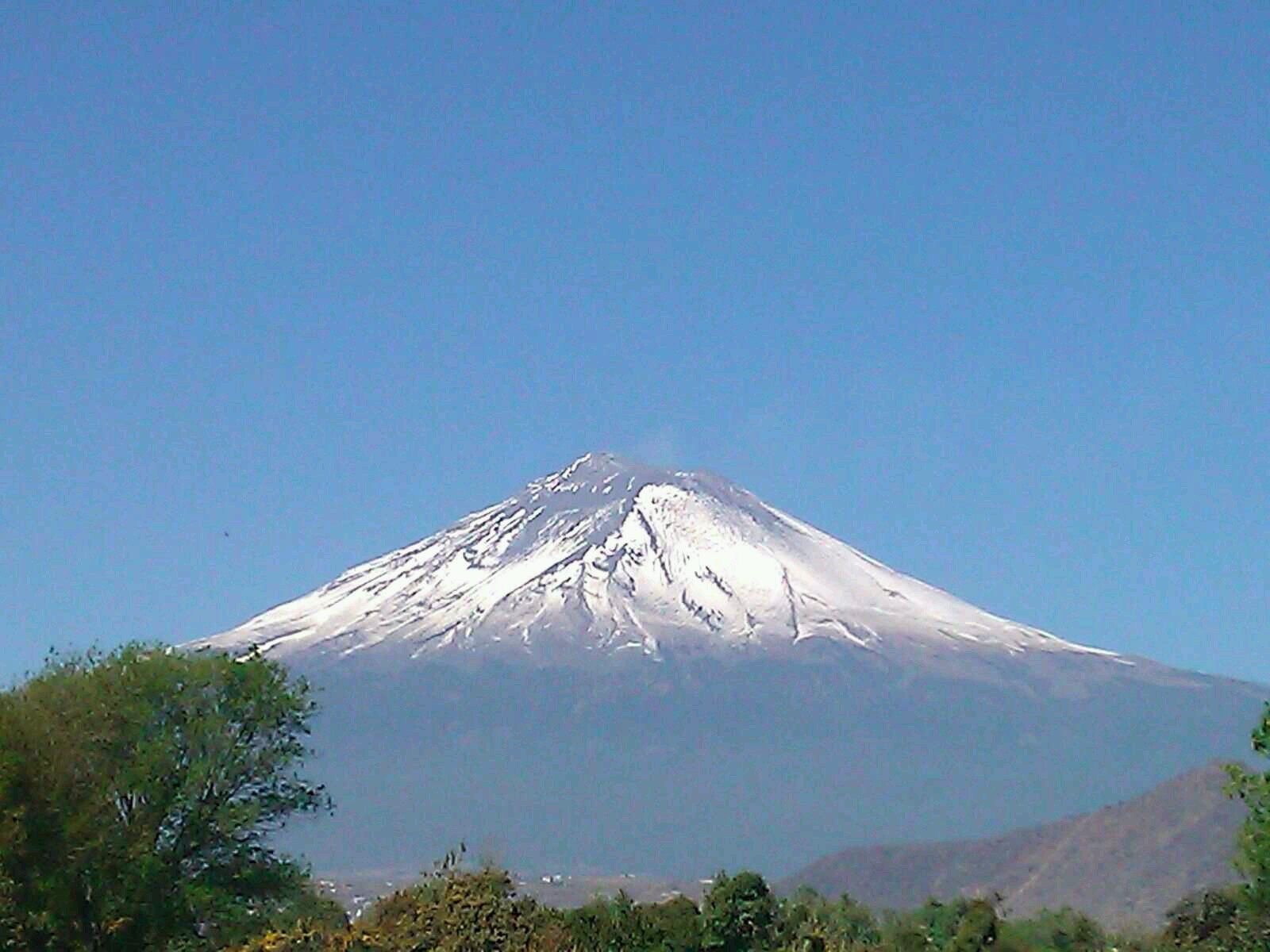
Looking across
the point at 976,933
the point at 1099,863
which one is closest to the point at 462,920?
the point at 976,933

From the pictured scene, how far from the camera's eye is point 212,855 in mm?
34312

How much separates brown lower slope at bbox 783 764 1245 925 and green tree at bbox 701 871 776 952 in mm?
51872

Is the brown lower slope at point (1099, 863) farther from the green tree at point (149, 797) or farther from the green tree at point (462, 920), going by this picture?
the green tree at point (462, 920)

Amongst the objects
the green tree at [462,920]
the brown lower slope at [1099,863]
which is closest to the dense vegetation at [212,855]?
the green tree at [462,920]

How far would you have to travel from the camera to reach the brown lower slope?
3750 inches

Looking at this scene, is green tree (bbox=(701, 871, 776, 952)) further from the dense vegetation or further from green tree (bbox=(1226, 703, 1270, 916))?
green tree (bbox=(1226, 703, 1270, 916))

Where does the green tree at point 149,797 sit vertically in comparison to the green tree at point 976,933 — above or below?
above

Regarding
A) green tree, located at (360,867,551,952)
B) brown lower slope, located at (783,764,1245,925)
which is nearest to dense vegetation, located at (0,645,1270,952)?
green tree, located at (360,867,551,952)

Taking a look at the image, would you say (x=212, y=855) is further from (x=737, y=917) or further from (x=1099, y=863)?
(x=1099, y=863)

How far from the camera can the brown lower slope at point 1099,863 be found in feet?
313

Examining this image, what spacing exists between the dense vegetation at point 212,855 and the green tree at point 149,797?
36 millimetres

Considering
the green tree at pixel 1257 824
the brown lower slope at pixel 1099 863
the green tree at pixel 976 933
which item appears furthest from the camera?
the brown lower slope at pixel 1099 863

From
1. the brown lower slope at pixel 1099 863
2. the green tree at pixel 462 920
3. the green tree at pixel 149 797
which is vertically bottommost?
the brown lower slope at pixel 1099 863

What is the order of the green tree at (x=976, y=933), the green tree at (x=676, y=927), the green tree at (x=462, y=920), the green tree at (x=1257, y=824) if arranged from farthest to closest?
the green tree at (x=976, y=933) < the green tree at (x=676, y=927) < the green tree at (x=1257, y=824) < the green tree at (x=462, y=920)
